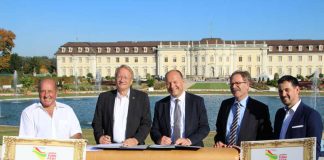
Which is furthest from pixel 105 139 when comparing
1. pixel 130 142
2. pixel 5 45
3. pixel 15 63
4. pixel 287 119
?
pixel 15 63

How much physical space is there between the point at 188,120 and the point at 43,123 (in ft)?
4.39

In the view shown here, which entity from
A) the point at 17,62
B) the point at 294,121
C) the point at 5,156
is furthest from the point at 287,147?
the point at 17,62

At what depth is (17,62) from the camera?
69.8 meters

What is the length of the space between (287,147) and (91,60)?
63748 mm

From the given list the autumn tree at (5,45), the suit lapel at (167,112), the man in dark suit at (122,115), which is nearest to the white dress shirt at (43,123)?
the man in dark suit at (122,115)

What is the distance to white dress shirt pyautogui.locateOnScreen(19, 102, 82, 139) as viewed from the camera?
3334 millimetres

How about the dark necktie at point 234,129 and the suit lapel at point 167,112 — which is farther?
the suit lapel at point 167,112

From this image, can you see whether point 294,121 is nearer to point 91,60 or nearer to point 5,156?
point 5,156

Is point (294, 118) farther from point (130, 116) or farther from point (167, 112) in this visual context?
point (130, 116)

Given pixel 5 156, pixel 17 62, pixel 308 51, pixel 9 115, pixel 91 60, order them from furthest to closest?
pixel 17 62, pixel 91 60, pixel 308 51, pixel 9 115, pixel 5 156

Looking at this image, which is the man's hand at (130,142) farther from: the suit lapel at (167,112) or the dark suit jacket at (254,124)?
the dark suit jacket at (254,124)

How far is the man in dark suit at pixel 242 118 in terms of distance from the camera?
11.9 ft

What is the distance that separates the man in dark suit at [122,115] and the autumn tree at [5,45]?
4808 cm

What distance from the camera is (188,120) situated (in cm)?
390
